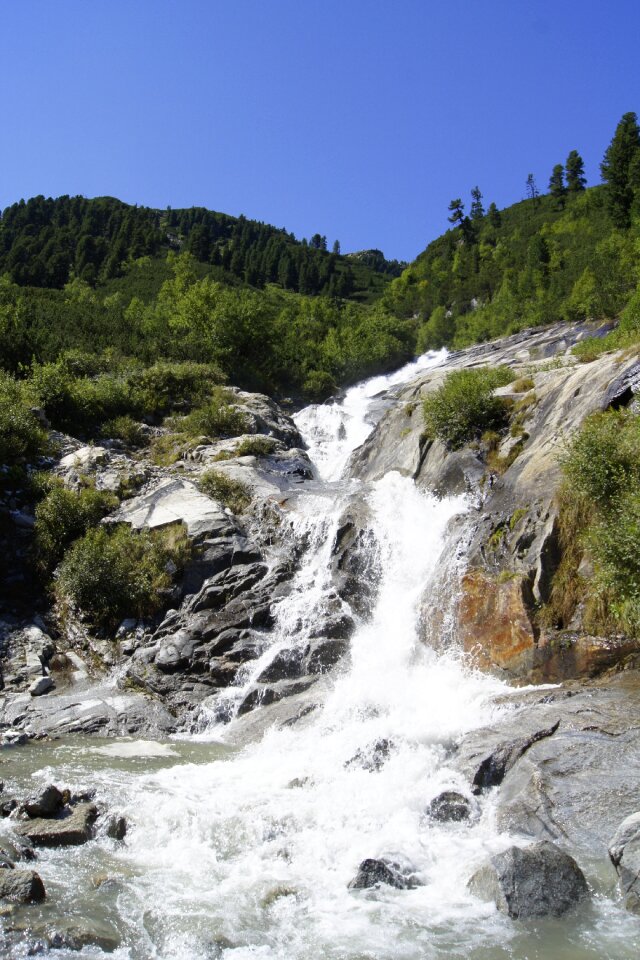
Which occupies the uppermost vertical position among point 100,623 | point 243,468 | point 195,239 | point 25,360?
point 195,239

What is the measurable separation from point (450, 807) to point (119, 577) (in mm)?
14293

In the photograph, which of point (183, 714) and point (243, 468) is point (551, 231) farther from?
point (183, 714)

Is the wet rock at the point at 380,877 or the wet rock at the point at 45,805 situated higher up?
the wet rock at the point at 45,805

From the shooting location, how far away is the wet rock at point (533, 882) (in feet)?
25.8

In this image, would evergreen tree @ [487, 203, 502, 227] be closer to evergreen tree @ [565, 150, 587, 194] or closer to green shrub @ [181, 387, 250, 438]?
evergreen tree @ [565, 150, 587, 194]

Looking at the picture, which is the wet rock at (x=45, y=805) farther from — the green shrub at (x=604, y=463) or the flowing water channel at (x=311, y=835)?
the green shrub at (x=604, y=463)

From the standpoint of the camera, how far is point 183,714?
56.9ft

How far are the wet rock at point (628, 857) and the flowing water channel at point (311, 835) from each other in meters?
0.24

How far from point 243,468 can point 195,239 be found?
103 m

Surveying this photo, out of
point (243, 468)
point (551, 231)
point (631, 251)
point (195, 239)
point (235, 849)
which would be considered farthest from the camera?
point (195, 239)

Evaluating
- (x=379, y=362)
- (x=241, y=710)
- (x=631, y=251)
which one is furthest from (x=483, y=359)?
(x=241, y=710)

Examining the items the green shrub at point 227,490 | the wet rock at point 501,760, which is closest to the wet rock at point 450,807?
the wet rock at point 501,760

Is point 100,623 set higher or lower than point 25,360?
lower

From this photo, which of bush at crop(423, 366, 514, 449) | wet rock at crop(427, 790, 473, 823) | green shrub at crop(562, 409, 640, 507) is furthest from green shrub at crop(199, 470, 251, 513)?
wet rock at crop(427, 790, 473, 823)
